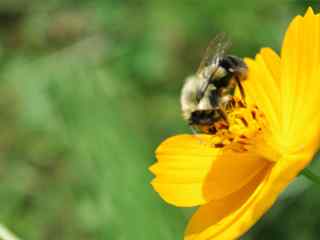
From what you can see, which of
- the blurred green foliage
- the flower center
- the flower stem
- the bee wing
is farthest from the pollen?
the blurred green foliage

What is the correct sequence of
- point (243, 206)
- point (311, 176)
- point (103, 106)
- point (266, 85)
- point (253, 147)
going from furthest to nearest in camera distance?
point (103, 106) < point (266, 85) < point (253, 147) < point (243, 206) < point (311, 176)

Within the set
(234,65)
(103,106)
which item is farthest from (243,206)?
(103,106)

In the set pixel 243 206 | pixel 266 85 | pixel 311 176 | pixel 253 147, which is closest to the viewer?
pixel 311 176

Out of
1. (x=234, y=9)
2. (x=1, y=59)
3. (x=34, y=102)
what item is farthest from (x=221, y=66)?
(x=1, y=59)

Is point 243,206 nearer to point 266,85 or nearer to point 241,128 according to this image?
point 241,128

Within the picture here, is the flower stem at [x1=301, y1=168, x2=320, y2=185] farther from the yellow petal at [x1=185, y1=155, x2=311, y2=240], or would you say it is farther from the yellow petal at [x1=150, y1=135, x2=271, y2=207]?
the yellow petal at [x1=150, y1=135, x2=271, y2=207]

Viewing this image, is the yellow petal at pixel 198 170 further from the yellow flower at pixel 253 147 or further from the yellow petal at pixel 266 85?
the yellow petal at pixel 266 85

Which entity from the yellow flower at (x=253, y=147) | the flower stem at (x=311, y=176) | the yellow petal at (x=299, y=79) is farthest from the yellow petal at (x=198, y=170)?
the flower stem at (x=311, y=176)
